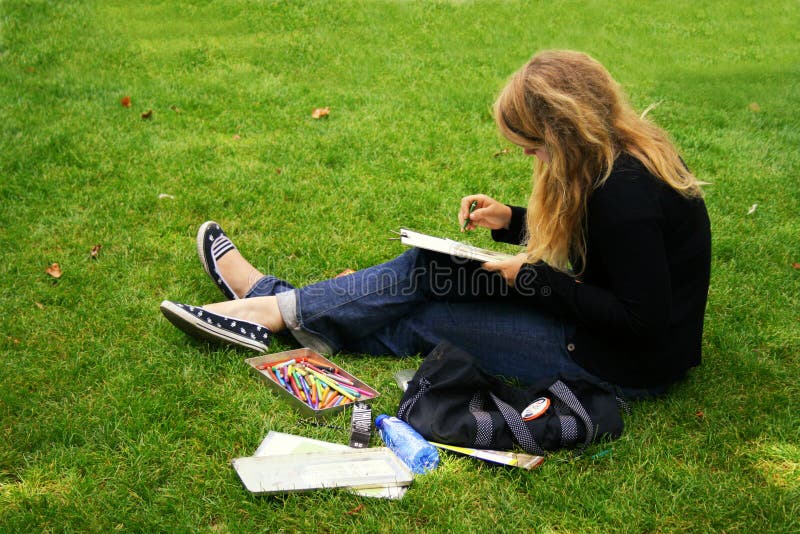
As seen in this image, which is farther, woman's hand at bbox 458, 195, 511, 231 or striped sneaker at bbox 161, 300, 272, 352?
woman's hand at bbox 458, 195, 511, 231

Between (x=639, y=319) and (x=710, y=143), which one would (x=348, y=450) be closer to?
(x=639, y=319)

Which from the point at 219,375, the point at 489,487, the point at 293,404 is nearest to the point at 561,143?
the point at 489,487

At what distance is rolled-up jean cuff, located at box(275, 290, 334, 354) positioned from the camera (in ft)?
12.4

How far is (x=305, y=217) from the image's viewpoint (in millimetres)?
5285

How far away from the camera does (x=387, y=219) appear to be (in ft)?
17.5

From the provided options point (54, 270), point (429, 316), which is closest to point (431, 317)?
point (429, 316)

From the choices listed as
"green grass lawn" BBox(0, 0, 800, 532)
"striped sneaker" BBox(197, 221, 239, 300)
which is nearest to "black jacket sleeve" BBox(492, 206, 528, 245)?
"green grass lawn" BBox(0, 0, 800, 532)

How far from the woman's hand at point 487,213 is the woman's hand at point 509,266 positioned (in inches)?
19.8

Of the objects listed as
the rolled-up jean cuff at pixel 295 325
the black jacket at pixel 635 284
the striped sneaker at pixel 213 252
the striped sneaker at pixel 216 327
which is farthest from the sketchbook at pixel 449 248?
the striped sneaker at pixel 213 252

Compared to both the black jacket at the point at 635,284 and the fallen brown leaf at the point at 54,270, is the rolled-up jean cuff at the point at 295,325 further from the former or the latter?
the fallen brown leaf at the point at 54,270

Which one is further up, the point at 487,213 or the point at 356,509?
the point at 487,213

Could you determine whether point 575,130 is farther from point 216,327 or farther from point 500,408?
point 216,327

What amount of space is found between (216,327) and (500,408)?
58.0 inches

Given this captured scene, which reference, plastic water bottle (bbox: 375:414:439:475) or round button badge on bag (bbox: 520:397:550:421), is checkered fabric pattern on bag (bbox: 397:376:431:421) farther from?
round button badge on bag (bbox: 520:397:550:421)
